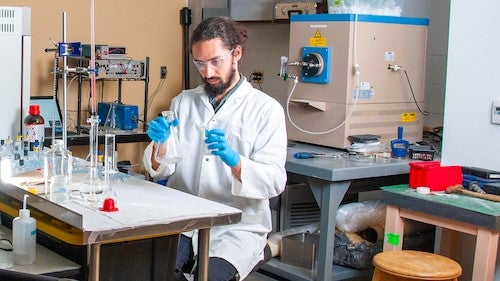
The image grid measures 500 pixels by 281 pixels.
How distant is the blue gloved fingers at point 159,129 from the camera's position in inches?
94.4

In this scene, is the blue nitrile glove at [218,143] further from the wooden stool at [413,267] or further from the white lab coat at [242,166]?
the wooden stool at [413,267]

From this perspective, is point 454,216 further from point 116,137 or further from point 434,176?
point 116,137

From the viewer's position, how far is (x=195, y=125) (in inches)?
110

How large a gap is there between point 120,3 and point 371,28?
1913mm

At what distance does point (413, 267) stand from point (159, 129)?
40.4 inches

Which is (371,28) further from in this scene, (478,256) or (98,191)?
(98,191)

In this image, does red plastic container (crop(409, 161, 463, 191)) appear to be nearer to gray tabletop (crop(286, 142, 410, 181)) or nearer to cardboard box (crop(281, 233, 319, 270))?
gray tabletop (crop(286, 142, 410, 181))

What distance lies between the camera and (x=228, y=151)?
2.41 metres

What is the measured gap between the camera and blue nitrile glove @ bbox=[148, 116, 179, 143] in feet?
7.87

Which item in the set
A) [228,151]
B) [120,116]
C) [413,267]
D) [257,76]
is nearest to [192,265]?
[228,151]

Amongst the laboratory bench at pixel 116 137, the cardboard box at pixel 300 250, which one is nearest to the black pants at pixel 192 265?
the cardboard box at pixel 300 250

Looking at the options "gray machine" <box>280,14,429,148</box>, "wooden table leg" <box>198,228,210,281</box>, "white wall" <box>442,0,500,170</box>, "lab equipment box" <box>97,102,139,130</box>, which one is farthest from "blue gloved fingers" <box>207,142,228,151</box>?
"lab equipment box" <box>97,102,139,130</box>

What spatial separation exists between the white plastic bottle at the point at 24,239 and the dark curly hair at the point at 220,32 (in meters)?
0.97

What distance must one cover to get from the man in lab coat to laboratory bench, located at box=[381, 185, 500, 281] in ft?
1.84
